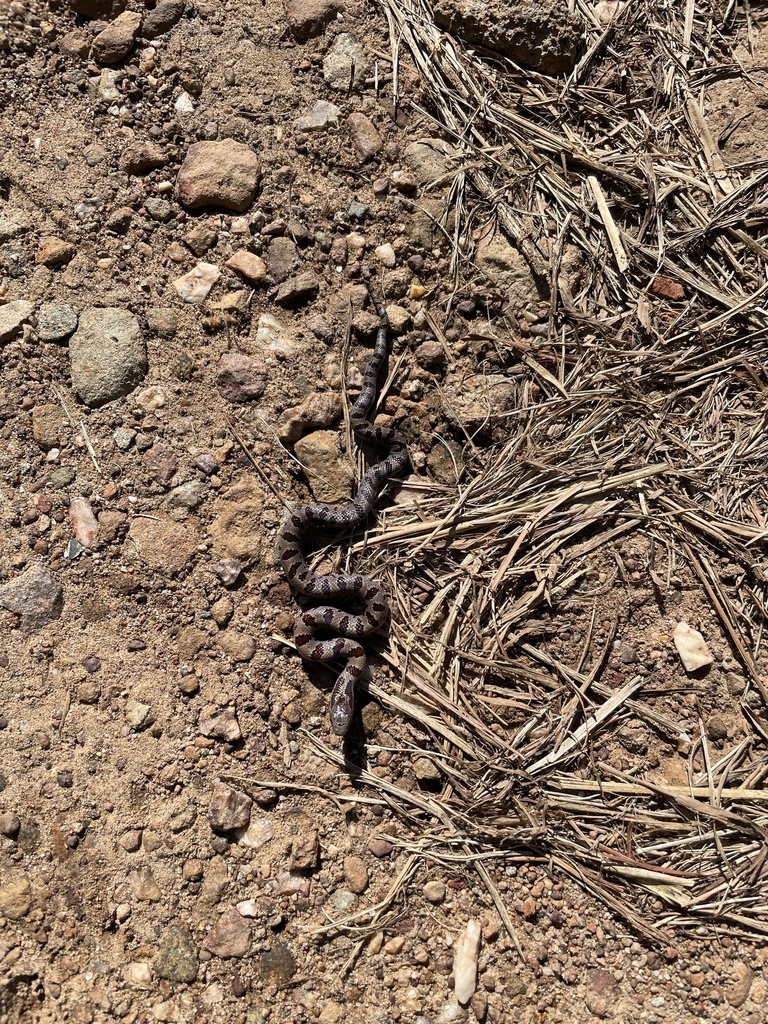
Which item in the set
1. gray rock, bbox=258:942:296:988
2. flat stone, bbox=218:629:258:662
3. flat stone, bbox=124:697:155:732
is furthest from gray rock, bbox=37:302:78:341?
gray rock, bbox=258:942:296:988

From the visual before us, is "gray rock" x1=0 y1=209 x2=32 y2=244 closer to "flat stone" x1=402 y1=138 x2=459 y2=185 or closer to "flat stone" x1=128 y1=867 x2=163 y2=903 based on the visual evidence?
"flat stone" x1=402 y1=138 x2=459 y2=185

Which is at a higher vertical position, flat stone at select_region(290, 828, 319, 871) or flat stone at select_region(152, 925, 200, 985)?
flat stone at select_region(290, 828, 319, 871)

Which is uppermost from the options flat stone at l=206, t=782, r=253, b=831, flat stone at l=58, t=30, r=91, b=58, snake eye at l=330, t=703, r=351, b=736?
flat stone at l=58, t=30, r=91, b=58

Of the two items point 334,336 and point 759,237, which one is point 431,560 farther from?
point 759,237

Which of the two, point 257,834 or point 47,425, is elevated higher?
point 47,425

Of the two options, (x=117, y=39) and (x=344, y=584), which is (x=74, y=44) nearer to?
(x=117, y=39)

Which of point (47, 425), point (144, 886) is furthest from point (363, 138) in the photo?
point (144, 886)
